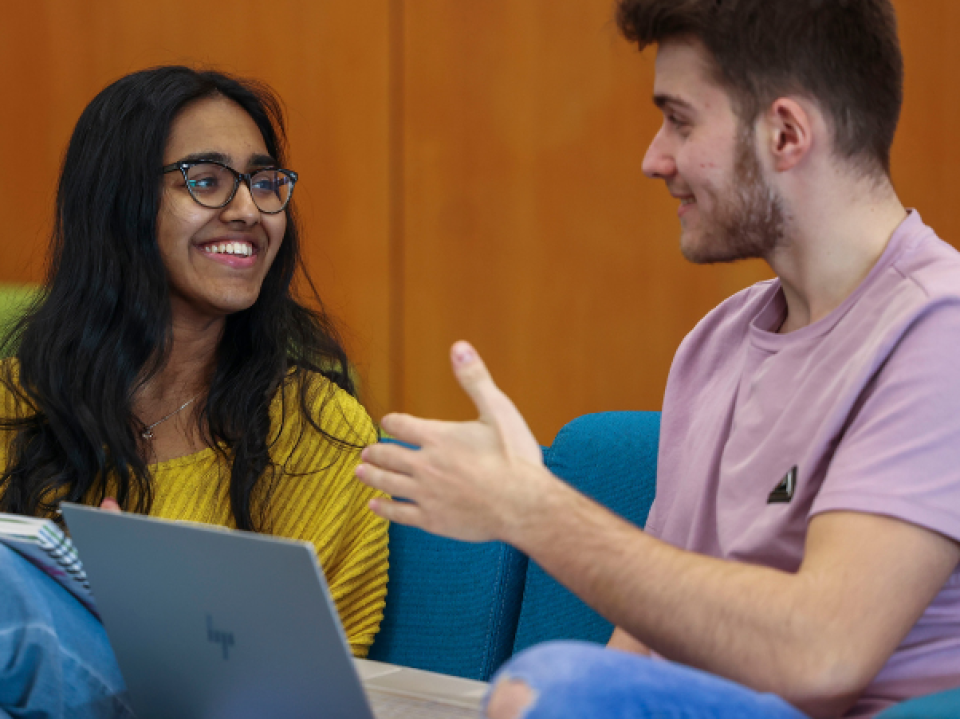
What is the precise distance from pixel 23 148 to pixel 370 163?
1.10 metres

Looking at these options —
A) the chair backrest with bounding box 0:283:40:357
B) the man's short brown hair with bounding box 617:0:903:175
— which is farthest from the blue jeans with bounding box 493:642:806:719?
the chair backrest with bounding box 0:283:40:357

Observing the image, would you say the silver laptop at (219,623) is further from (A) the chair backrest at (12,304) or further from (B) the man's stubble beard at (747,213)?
(A) the chair backrest at (12,304)

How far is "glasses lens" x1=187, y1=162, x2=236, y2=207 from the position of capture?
5.60 ft

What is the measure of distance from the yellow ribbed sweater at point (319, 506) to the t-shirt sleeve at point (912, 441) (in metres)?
0.85

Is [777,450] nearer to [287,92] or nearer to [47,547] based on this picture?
[47,547]

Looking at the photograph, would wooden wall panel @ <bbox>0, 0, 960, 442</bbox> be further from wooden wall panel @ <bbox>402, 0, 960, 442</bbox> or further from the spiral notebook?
the spiral notebook

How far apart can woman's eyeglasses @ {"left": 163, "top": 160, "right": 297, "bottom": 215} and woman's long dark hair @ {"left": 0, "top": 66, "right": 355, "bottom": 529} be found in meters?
0.06

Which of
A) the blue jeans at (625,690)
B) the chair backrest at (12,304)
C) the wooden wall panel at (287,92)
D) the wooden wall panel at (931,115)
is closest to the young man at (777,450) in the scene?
the blue jeans at (625,690)

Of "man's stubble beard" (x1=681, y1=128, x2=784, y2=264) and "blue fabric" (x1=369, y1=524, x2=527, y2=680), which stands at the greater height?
"man's stubble beard" (x1=681, y1=128, x2=784, y2=264)

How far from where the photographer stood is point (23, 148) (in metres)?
3.25

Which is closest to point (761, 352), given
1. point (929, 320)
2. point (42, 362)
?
point (929, 320)

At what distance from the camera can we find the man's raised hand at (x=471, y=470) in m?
0.95

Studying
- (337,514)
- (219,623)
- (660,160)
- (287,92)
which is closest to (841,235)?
(660,160)

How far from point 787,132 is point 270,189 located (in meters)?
0.95
